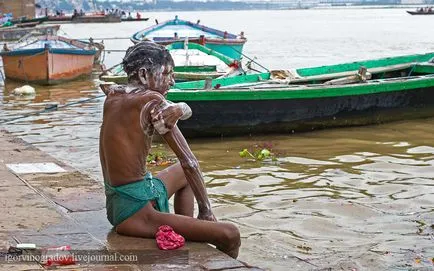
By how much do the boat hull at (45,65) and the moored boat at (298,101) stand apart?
946 cm

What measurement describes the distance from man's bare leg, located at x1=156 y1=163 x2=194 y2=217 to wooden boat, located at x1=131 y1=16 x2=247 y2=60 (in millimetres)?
15179

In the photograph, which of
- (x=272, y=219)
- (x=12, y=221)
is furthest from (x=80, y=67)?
(x=12, y=221)

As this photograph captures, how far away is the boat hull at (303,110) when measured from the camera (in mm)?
11078

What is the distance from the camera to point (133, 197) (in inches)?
176

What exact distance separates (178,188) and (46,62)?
655 inches

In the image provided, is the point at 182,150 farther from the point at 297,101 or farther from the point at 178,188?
the point at 297,101

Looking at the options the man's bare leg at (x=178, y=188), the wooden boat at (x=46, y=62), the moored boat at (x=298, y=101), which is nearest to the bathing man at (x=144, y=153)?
the man's bare leg at (x=178, y=188)

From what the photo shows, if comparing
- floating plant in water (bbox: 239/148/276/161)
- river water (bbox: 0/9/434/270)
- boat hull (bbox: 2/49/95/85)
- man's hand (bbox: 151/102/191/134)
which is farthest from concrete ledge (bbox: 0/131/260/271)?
boat hull (bbox: 2/49/95/85)

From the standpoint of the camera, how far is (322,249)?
6059mm

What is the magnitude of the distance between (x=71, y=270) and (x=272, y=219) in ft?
10.4

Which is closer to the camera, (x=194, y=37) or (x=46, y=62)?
(x=46, y=62)

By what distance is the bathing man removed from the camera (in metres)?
4.43

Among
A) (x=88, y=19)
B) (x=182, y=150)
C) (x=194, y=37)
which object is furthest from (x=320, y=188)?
(x=88, y=19)

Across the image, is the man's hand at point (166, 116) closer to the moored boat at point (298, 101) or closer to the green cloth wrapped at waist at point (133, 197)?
the green cloth wrapped at waist at point (133, 197)
